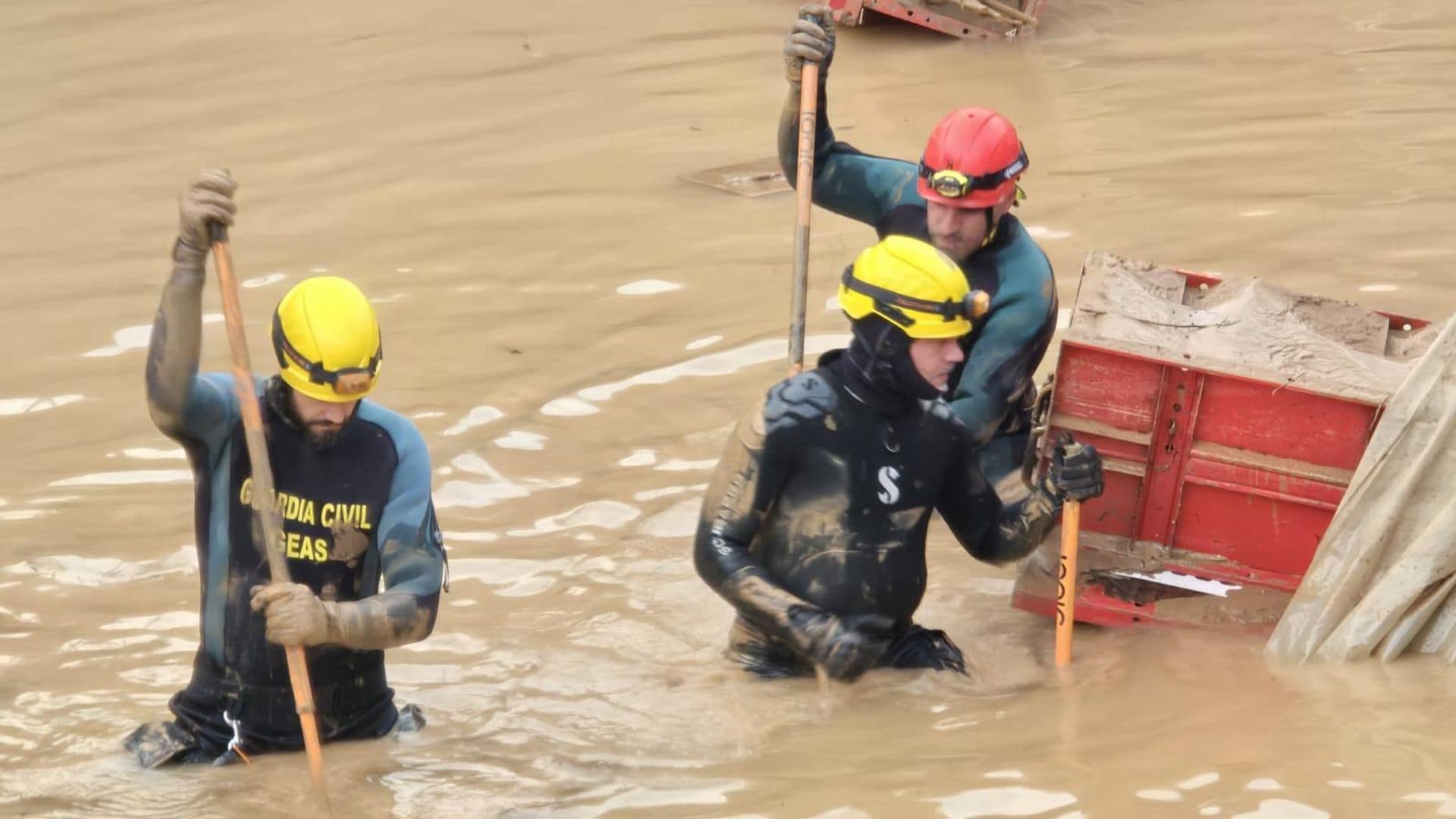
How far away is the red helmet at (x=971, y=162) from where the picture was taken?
245 inches

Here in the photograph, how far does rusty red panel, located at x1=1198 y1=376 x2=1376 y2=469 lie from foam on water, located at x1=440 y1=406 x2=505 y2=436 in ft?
11.1

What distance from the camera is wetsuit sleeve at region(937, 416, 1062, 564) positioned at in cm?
563

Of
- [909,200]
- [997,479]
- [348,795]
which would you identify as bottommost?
[348,795]

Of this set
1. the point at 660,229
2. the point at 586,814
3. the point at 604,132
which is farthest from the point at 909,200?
the point at 604,132

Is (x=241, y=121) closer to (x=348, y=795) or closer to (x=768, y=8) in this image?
(x=768, y=8)

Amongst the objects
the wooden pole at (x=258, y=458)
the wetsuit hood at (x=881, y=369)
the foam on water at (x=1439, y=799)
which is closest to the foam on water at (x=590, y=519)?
the wetsuit hood at (x=881, y=369)

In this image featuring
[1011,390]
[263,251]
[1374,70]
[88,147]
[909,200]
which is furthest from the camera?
[1374,70]

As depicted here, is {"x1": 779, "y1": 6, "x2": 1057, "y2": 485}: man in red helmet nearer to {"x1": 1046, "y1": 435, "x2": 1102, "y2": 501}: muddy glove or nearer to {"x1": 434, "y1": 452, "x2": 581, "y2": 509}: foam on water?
{"x1": 1046, "y1": 435, "x2": 1102, "y2": 501}: muddy glove

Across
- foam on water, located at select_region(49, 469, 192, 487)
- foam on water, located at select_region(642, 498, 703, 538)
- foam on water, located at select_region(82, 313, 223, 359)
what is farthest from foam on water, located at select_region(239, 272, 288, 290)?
foam on water, located at select_region(642, 498, 703, 538)

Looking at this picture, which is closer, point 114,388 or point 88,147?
point 114,388

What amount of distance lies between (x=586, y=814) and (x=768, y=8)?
9.85 metres

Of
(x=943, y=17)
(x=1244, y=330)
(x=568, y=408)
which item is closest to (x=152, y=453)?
(x=568, y=408)

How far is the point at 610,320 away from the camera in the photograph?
9.27m

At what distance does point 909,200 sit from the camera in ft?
22.3
